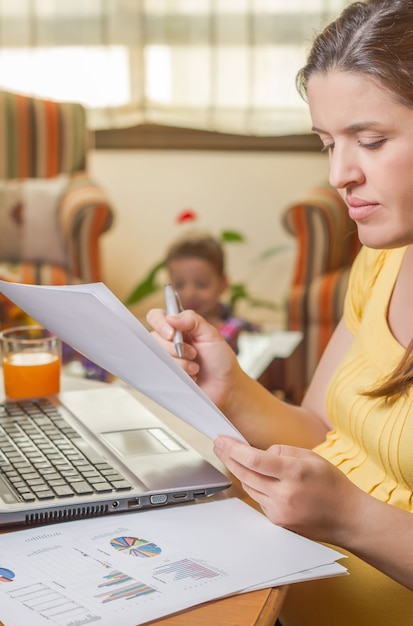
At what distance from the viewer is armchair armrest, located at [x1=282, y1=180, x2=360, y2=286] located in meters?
3.42

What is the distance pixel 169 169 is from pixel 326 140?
3.37 m

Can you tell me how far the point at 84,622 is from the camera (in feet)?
2.18

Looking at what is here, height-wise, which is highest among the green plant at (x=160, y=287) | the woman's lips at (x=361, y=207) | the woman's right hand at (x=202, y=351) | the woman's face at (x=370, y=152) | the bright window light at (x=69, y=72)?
the bright window light at (x=69, y=72)

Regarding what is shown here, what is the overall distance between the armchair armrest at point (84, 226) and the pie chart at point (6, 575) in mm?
2823

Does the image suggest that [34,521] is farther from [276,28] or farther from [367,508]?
[276,28]

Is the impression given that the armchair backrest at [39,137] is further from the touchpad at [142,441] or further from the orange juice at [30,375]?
the touchpad at [142,441]

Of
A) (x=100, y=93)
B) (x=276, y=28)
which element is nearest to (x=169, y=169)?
(x=100, y=93)

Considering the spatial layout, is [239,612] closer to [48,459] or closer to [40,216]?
[48,459]

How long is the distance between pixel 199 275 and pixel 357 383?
2054 millimetres

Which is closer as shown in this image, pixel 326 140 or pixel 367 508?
pixel 367 508

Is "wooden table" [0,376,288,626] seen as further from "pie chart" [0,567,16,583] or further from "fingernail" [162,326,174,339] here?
"fingernail" [162,326,174,339]

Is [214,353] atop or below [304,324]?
atop

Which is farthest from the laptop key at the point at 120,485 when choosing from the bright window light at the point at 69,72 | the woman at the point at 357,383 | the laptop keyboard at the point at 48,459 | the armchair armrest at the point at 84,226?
the bright window light at the point at 69,72

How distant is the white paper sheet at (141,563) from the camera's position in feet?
2.26
